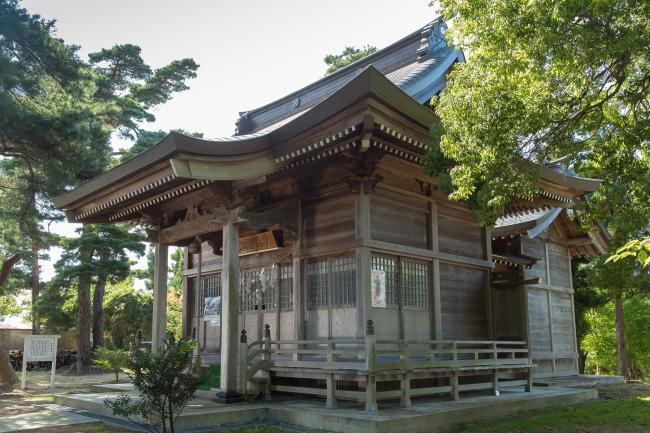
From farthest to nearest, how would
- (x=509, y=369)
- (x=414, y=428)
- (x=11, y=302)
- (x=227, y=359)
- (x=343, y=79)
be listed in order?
1. (x=11, y=302)
2. (x=343, y=79)
3. (x=509, y=369)
4. (x=227, y=359)
5. (x=414, y=428)

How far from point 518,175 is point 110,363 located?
14.9 m

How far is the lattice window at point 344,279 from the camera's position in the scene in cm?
1109

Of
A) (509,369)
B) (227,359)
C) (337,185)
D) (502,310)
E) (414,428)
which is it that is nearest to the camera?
(414,428)

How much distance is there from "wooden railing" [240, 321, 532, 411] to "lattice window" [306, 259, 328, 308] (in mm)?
893

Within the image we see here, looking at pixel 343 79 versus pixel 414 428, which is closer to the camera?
pixel 414 428

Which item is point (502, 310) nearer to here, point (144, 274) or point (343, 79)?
point (343, 79)

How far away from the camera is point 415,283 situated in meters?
12.1

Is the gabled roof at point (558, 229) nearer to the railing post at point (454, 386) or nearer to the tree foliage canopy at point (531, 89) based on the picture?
the railing post at point (454, 386)

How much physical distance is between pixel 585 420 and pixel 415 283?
13.5 ft

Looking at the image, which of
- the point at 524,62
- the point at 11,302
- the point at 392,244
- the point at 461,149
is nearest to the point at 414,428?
the point at 392,244

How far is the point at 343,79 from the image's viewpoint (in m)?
17.7

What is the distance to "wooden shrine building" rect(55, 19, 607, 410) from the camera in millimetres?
10086

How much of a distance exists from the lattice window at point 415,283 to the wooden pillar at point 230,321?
11.4ft

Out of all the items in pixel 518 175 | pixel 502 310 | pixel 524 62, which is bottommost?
pixel 502 310
